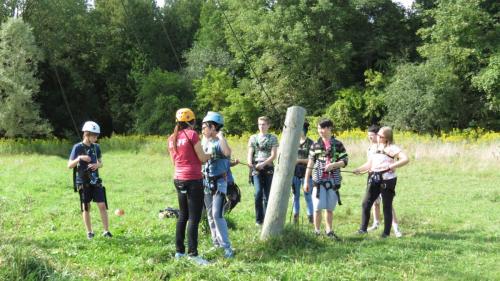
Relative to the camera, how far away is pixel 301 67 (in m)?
36.8

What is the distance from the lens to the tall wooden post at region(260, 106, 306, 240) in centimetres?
682

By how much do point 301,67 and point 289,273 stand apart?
1263 inches

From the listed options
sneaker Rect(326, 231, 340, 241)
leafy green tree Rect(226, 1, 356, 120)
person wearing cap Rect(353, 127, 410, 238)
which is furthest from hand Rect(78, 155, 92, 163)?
leafy green tree Rect(226, 1, 356, 120)

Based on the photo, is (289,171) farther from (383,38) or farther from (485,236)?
(383,38)

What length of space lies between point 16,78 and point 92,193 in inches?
1119

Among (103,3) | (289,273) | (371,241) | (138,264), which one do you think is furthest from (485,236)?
(103,3)

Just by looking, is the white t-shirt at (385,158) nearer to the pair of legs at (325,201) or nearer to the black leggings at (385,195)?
the black leggings at (385,195)

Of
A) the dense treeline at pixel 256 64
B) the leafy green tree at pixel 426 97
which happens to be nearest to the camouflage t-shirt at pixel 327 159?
the dense treeline at pixel 256 64

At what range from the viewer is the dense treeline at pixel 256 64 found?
29.8 meters

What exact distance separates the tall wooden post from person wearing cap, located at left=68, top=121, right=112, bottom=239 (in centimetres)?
239

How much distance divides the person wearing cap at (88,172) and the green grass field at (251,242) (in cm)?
39

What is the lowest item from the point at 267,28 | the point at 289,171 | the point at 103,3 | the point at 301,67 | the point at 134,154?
the point at 134,154

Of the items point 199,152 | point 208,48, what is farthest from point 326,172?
point 208,48

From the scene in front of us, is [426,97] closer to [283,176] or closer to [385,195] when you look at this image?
[385,195]
